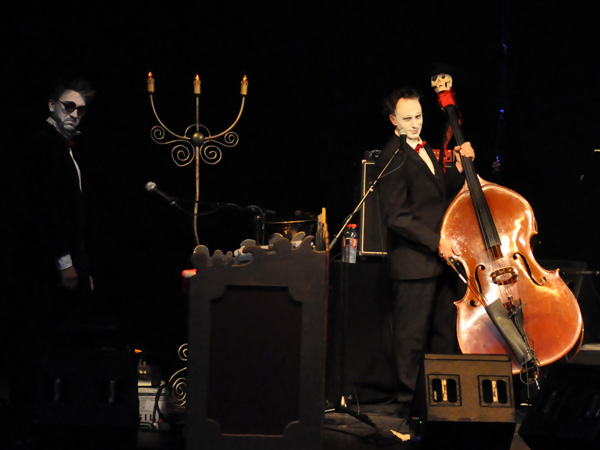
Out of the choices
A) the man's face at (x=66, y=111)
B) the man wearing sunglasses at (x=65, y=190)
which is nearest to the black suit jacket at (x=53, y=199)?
the man wearing sunglasses at (x=65, y=190)

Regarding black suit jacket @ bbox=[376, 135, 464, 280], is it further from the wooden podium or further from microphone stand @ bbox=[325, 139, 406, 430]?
the wooden podium

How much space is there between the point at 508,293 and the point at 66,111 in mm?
2266

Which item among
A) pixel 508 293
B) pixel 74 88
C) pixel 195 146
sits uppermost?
pixel 74 88

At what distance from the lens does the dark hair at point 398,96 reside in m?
4.61

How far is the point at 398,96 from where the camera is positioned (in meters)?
4.63

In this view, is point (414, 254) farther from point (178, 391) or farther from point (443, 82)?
point (178, 391)

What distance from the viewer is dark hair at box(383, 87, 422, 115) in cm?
461

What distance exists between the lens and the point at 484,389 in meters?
3.42

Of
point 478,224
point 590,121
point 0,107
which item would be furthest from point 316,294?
point 590,121

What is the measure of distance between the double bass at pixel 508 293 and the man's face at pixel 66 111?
187cm

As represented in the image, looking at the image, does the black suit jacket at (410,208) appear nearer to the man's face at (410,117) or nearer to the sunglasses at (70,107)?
the man's face at (410,117)

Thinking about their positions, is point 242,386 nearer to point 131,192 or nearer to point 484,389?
point 484,389

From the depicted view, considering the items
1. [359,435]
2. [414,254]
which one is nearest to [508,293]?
[414,254]

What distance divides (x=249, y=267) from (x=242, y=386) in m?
0.44
